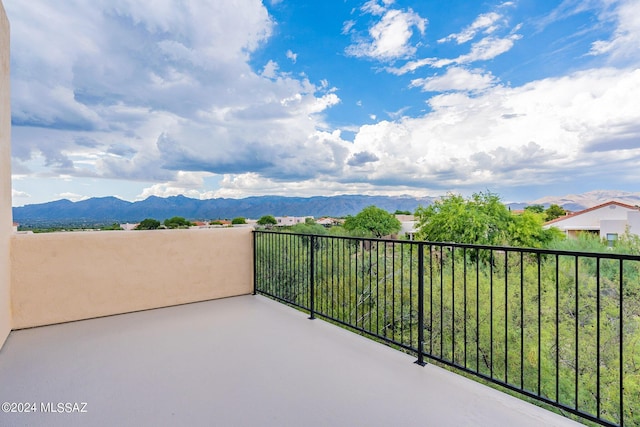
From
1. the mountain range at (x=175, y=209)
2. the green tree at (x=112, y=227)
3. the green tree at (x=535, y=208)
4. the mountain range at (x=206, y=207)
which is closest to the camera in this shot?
the green tree at (x=112, y=227)

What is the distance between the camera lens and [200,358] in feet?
8.33

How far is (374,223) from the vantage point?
86.1 ft

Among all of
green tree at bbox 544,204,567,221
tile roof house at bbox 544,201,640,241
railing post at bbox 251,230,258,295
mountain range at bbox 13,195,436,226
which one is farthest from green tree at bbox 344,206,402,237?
railing post at bbox 251,230,258,295

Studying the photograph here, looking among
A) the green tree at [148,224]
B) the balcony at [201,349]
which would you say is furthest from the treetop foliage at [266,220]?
the balcony at [201,349]

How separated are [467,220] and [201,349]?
1870 cm

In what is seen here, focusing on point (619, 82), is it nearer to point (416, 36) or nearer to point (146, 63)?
point (416, 36)

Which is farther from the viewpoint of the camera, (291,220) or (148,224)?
(291,220)

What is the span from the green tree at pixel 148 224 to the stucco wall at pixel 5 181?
1.26 meters

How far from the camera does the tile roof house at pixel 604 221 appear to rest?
59.6ft

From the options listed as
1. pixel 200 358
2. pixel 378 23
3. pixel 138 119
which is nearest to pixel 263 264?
pixel 200 358

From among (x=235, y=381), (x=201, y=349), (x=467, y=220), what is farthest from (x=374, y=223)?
(x=235, y=381)

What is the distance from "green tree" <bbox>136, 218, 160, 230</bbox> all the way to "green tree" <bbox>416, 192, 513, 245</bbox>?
1683cm

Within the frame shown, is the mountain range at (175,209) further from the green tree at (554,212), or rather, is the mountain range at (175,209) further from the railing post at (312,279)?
the green tree at (554,212)

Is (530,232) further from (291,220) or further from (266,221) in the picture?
(266,221)
